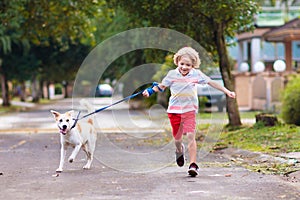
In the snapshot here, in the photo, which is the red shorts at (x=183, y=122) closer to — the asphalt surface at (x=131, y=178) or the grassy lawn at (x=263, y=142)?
the asphalt surface at (x=131, y=178)

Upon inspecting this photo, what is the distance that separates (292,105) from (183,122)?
35.8ft

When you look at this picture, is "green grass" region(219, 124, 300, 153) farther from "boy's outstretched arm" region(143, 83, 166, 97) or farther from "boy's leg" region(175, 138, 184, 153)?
"boy's outstretched arm" region(143, 83, 166, 97)

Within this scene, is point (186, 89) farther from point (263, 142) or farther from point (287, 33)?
point (287, 33)

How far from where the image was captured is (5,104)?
4816cm

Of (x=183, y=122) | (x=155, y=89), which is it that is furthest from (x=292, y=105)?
(x=155, y=89)

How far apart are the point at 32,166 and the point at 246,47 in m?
42.3

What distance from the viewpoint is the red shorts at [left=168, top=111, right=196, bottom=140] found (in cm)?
971

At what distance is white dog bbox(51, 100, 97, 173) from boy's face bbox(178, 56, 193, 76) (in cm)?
197

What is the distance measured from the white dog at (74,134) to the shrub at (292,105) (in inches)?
401

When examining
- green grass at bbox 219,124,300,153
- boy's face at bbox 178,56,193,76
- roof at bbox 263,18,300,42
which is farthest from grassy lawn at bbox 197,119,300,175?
roof at bbox 263,18,300,42

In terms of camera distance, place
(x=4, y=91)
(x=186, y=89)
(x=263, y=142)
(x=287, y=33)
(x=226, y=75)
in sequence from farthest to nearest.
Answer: (x=4, y=91)
(x=287, y=33)
(x=226, y=75)
(x=263, y=142)
(x=186, y=89)

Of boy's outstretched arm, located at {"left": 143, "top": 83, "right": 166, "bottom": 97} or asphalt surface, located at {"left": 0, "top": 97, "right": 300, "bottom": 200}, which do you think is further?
boy's outstretched arm, located at {"left": 143, "top": 83, "right": 166, "bottom": 97}

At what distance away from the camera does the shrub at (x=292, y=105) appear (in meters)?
19.9

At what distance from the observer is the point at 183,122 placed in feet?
32.2
